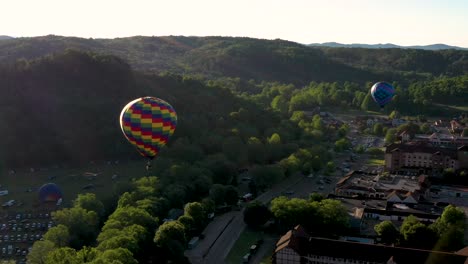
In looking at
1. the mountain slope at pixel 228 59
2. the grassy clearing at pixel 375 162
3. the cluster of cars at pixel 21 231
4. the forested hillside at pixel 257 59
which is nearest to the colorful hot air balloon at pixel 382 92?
the grassy clearing at pixel 375 162

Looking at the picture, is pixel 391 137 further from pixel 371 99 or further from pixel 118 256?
pixel 118 256

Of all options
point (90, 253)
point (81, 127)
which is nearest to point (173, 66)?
point (81, 127)

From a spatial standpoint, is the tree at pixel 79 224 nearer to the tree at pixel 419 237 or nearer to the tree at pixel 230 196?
the tree at pixel 230 196

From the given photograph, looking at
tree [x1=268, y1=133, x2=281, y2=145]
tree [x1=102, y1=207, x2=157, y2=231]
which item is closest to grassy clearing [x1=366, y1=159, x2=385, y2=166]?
tree [x1=268, y1=133, x2=281, y2=145]

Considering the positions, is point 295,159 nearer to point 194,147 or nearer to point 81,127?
point 194,147

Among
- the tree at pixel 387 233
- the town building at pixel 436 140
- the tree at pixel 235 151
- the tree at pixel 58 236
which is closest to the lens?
the tree at pixel 58 236
